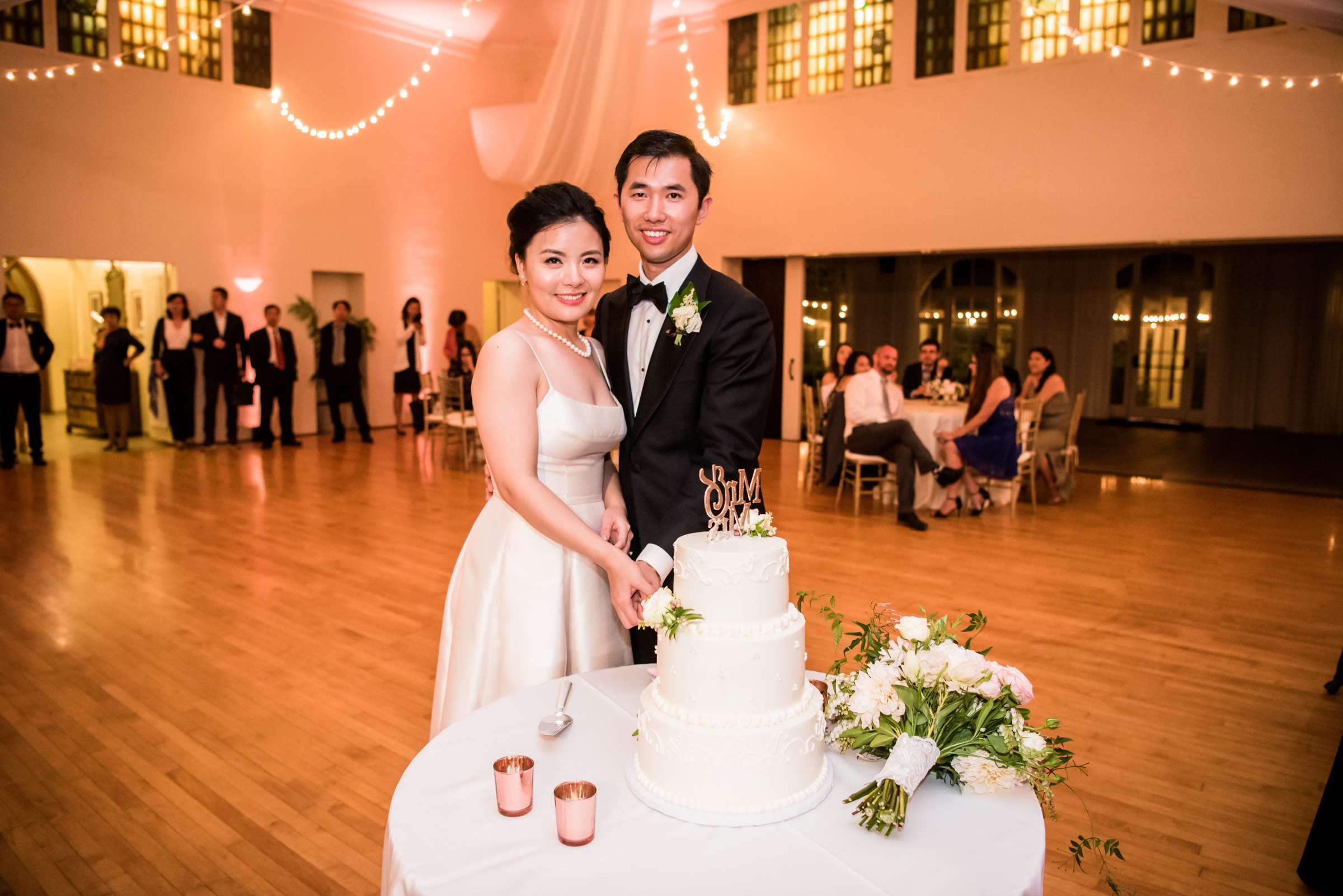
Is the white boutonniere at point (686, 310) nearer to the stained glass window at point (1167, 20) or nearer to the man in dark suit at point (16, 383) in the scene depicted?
the stained glass window at point (1167, 20)

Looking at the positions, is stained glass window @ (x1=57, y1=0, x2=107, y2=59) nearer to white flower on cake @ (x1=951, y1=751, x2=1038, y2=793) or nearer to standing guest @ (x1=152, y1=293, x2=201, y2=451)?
standing guest @ (x1=152, y1=293, x2=201, y2=451)

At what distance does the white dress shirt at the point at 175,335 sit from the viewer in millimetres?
10672

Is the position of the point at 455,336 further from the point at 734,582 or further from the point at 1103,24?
the point at 734,582

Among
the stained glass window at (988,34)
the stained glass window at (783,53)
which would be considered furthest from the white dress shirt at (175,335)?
the stained glass window at (988,34)

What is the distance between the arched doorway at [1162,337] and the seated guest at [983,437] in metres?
8.57

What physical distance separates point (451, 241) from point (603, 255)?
1213 cm

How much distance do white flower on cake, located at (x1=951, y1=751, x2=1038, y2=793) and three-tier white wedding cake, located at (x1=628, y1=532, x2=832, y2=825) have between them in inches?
9.5

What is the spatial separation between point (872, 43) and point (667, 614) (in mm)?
10980

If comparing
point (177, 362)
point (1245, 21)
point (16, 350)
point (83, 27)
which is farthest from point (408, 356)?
point (1245, 21)

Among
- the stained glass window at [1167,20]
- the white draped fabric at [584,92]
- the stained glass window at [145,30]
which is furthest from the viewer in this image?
the stained glass window at [145,30]

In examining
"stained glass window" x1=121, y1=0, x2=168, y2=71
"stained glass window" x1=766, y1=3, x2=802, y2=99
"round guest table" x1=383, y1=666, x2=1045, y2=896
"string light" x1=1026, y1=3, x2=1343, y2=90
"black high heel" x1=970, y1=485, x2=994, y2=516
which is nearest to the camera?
"round guest table" x1=383, y1=666, x2=1045, y2=896

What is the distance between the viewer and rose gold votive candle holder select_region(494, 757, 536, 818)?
136 centimetres

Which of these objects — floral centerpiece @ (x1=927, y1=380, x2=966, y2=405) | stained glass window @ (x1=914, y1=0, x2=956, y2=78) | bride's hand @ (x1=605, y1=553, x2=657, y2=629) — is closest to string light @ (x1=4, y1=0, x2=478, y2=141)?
stained glass window @ (x1=914, y1=0, x2=956, y2=78)

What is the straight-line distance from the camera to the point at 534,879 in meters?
1.22
